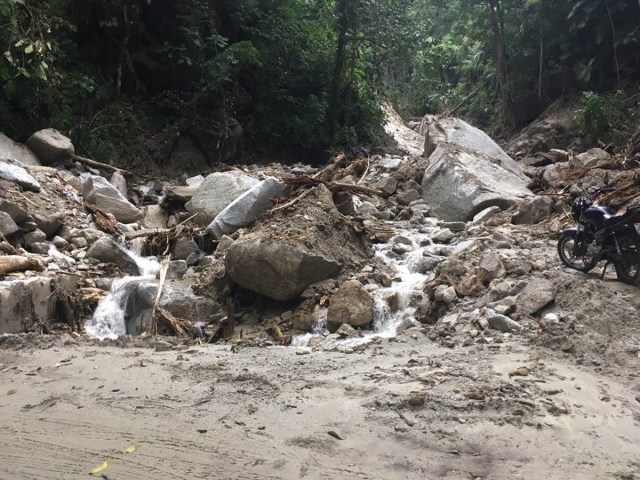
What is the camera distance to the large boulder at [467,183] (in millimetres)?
9531

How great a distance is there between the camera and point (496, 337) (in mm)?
4977

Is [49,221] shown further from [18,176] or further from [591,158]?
[591,158]

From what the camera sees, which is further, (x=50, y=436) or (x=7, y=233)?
(x=7, y=233)

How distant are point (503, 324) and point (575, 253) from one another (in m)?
1.58

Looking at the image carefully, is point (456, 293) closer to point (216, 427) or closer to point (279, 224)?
point (279, 224)

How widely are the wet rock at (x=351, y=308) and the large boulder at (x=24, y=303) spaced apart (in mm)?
3349

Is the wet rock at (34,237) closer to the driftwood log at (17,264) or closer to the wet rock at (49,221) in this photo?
the wet rock at (49,221)

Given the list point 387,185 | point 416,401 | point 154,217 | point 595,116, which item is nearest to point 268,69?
point 387,185

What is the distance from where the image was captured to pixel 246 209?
27.7 ft

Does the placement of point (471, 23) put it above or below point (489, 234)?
above

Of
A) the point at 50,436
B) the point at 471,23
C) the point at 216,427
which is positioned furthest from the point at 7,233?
the point at 471,23

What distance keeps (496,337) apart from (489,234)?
3.12m

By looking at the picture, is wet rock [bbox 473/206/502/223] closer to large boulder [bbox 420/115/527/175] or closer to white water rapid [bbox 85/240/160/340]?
large boulder [bbox 420/115/527/175]

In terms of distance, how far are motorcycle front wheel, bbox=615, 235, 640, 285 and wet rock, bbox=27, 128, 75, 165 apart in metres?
9.53
